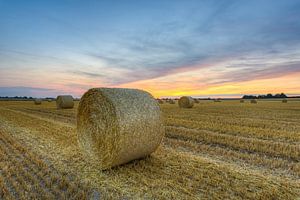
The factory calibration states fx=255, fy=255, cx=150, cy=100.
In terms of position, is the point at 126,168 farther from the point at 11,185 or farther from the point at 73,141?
the point at 73,141

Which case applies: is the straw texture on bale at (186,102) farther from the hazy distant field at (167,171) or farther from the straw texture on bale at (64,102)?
the hazy distant field at (167,171)

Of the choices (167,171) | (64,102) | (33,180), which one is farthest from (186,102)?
(33,180)

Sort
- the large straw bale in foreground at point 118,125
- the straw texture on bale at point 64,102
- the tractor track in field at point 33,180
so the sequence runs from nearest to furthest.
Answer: the tractor track in field at point 33,180 → the large straw bale in foreground at point 118,125 → the straw texture on bale at point 64,102

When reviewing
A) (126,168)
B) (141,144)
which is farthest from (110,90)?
(126,168)

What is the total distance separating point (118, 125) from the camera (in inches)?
207

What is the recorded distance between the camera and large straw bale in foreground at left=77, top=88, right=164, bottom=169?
532 cm

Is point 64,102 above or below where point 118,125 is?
above

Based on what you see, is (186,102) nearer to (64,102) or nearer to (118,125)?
(64,102)

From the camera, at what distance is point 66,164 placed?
5.65 m

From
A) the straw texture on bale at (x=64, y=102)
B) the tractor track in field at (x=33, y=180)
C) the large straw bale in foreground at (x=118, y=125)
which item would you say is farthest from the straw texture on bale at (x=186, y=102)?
the tractor track in field at (x=33, y=180)

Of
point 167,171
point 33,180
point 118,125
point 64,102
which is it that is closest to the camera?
point 33,180

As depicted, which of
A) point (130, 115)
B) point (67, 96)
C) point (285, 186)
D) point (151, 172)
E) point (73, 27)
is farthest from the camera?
point (67, 96)

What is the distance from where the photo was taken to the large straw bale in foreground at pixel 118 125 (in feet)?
17.4

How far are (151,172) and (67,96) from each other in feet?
63.7
